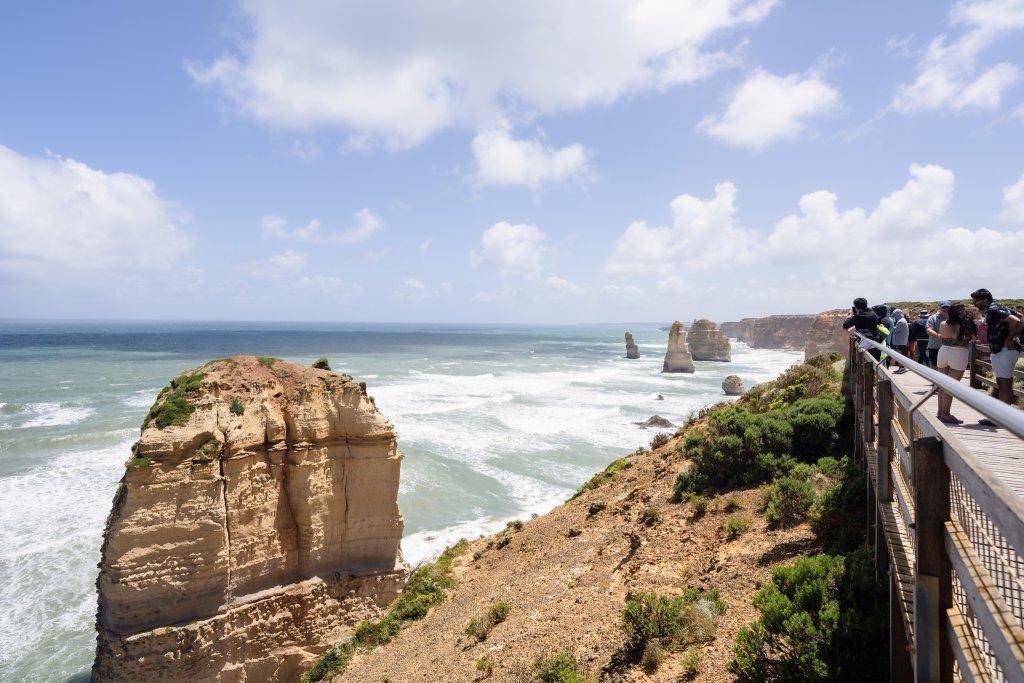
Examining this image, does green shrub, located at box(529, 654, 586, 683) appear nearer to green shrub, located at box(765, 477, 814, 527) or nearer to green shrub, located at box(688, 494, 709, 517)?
green shrub, located at box(765, 477, 814, 527)

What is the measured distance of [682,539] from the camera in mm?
9883

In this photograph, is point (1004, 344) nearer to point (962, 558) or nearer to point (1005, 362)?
point (1005, 362)

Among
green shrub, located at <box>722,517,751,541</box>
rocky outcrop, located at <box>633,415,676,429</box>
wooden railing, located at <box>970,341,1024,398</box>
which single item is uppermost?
wooden railing, located at <box>970,341,1024,398</box>

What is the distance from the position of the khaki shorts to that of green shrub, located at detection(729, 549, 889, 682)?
2675 mm

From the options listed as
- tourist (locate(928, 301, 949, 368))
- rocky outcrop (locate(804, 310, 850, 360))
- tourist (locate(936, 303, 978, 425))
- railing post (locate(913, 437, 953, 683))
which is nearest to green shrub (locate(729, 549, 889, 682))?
railing post (locate(913, 437, 953, 683))

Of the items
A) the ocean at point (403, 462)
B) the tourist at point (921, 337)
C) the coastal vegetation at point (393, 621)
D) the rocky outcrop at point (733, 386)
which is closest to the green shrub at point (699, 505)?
the coastal vegetation at point (393, 621)

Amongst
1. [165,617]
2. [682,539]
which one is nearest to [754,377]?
[682,539]

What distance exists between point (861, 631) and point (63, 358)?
361ft

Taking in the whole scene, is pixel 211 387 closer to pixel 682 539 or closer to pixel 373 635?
pixel 373 635

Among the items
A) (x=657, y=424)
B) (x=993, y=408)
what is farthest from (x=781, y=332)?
(x=993, y=408)

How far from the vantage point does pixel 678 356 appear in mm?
79125

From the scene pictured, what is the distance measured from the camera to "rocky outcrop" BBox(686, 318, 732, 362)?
96250mm

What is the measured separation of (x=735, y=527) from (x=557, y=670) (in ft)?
13.6

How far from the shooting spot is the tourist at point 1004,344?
5879 mm
